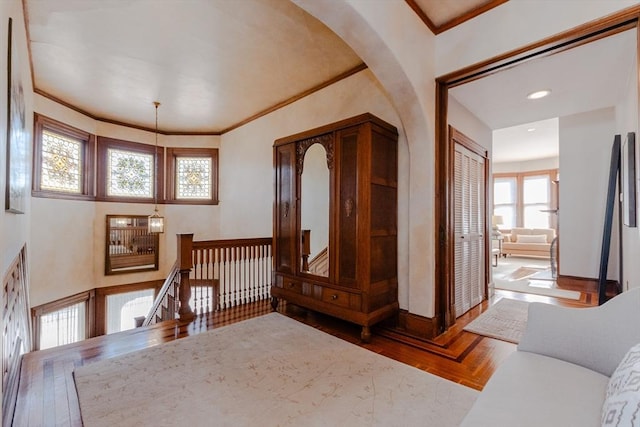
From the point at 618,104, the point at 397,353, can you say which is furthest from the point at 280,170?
the point at 618,104

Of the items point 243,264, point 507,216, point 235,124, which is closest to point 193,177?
point 235,124

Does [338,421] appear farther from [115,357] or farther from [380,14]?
[380,14]

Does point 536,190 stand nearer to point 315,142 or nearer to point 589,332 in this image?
point 315,142

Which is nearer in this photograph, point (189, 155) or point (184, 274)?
point (184, 274)

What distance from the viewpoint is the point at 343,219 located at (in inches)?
110

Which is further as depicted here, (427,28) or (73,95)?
(73,95)

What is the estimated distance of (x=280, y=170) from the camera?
3.44 meters

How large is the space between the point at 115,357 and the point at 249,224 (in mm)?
3111

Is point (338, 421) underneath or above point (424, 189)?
underneath

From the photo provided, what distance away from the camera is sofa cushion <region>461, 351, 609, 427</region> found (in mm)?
967

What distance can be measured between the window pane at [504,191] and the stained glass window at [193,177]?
348 inches

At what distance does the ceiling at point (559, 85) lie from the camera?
8.16ft

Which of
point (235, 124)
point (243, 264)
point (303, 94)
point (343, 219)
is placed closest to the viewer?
point (343, 219)

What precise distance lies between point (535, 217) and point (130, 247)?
10900 mm
